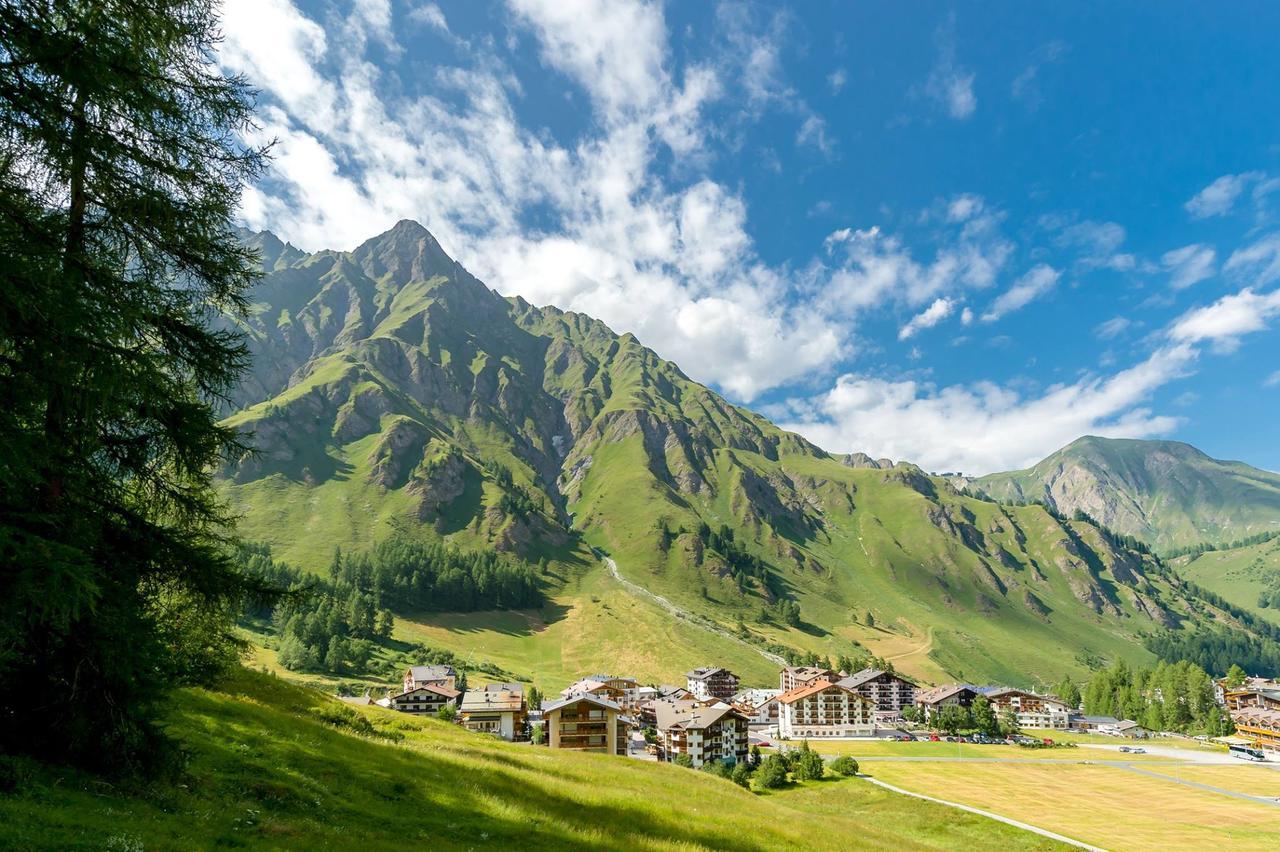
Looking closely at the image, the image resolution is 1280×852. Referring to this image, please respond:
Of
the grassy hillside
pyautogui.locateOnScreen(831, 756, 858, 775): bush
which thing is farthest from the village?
the grassy hillside

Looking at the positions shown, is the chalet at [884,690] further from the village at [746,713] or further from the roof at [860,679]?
the village at [746,713]

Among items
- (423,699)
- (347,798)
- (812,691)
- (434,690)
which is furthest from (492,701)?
(347,798)

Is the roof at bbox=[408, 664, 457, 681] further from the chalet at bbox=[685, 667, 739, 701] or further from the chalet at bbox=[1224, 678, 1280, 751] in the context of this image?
the chalet at bbox=[1224, 678, 1280, 751]

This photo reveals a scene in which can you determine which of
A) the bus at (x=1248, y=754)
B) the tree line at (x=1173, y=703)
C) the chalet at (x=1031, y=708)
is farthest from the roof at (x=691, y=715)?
the tree line at (x=1173, y=703)

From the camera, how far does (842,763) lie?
96.6 metres

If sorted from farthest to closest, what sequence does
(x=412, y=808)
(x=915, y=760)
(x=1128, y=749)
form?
(x=1128, y=749)
(x=915, y=760)
(x=412, y=808)

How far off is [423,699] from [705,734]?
57106mm

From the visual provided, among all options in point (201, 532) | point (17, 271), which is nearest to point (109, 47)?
point (17, 271)

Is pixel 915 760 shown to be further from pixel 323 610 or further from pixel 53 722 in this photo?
pixel 323 610

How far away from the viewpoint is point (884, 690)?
178625mm

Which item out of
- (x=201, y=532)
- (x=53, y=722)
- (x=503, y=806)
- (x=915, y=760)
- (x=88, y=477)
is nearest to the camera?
(x=53, y=722)

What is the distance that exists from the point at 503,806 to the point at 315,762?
6928 millimetres

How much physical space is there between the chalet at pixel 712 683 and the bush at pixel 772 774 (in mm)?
83293

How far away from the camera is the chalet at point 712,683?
17712 cm
